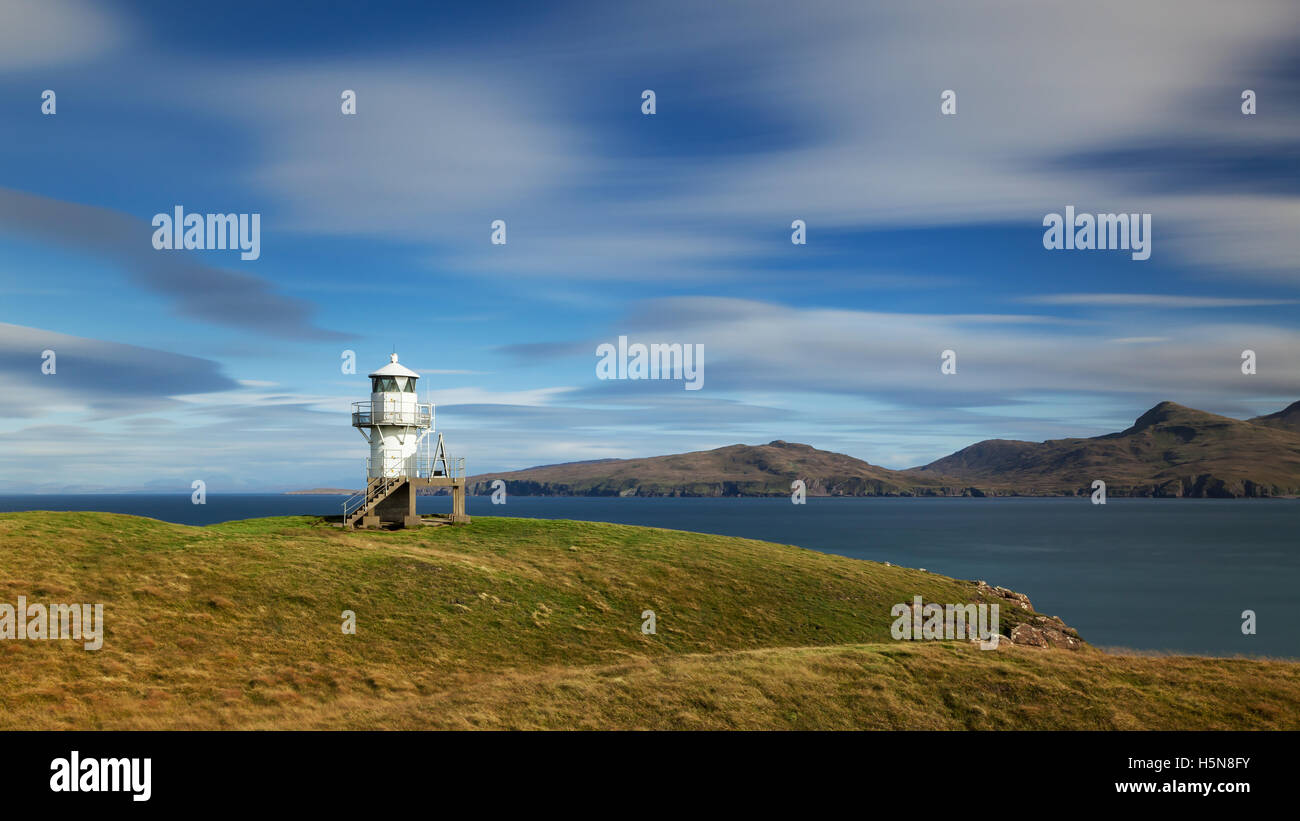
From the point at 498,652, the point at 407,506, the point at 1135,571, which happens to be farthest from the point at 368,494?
the point at 1135,571

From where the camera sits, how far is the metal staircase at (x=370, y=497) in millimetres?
51125

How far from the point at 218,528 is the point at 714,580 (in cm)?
3004

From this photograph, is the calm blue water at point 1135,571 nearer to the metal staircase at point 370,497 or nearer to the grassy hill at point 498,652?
the grassy hill at point 498,652

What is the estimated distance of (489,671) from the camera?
2994cm

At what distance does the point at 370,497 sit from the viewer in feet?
172

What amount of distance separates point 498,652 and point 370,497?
24.7m

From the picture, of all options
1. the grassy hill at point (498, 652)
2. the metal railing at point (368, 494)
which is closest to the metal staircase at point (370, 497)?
Result: the metal railing at point (368, 494)

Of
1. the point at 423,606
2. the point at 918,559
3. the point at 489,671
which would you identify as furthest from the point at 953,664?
the point at 918,559

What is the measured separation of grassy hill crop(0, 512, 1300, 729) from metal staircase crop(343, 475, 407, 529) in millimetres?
3068

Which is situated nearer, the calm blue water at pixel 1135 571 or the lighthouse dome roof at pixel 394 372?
the lighthouse dome roof at pixel 394 372

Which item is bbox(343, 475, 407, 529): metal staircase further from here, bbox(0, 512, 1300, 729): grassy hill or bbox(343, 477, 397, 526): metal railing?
bbox(0, 512, 1300, 729): grassy hill

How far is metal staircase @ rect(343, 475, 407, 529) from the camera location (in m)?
51.1

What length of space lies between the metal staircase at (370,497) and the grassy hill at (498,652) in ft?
10.1
